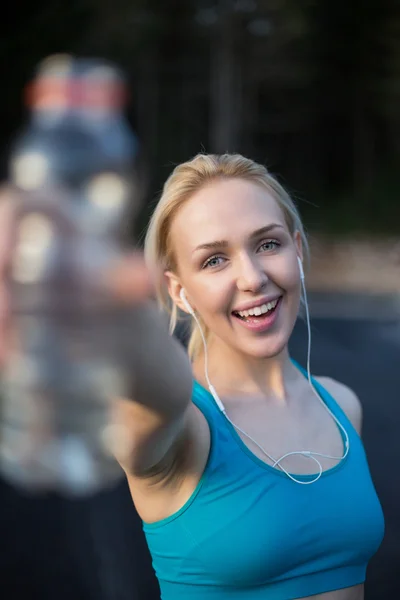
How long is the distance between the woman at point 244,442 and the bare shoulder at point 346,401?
Answer: 0.37 feet

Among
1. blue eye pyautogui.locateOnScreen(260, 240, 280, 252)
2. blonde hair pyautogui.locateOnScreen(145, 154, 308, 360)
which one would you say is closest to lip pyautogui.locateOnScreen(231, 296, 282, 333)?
blue eye pyautogui.locateOnScreen(260, 240, 280, 252)

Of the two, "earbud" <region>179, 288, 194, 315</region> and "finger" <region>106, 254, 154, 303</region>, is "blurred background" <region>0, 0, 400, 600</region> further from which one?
"finger" <region>106, 254, 154, 303</region>

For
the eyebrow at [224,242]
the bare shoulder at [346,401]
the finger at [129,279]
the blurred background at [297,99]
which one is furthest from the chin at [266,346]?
the blurred background at [297,99]

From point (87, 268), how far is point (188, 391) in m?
0.44

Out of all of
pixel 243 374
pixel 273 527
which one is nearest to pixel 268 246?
pixel 243 374

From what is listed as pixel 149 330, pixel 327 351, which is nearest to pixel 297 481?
pixel 149 330

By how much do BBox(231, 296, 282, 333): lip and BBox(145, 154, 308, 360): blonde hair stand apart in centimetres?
24

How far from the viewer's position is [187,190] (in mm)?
1818

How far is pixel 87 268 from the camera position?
626mm

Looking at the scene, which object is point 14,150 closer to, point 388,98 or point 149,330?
point 149,330

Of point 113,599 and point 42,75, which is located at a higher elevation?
point 42,75

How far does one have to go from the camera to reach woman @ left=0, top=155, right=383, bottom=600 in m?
1.57

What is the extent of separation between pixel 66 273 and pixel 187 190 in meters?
1.21

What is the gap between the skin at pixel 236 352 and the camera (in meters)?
1.52
